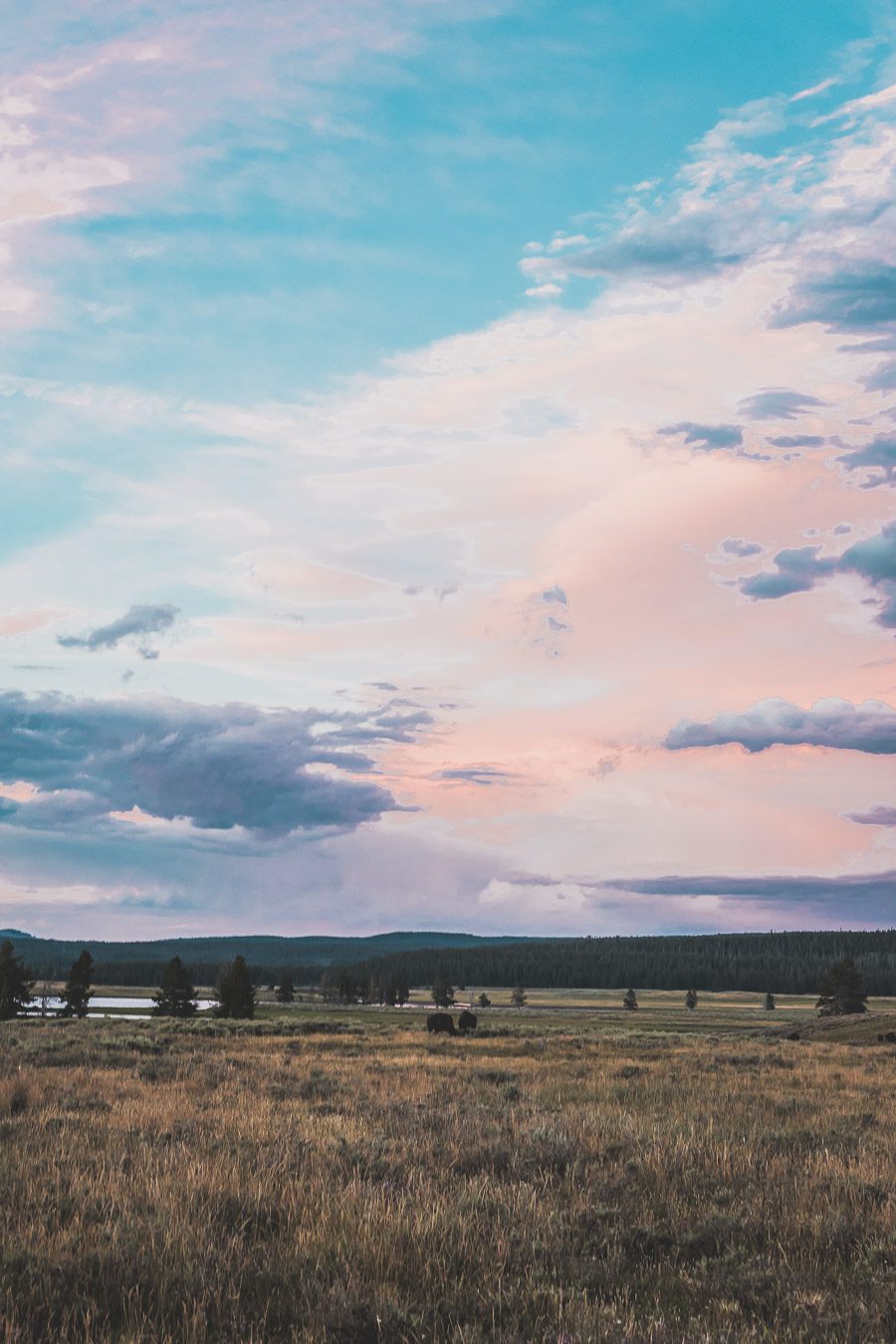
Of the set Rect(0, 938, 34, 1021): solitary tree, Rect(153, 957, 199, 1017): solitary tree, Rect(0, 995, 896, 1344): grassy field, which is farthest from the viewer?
Rect(153, 957, 199, 1017): solitary tree

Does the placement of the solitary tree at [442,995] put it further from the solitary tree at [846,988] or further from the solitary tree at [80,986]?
the solitary tree at [846,988]

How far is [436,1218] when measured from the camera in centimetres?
711

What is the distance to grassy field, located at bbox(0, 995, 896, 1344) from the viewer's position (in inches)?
221

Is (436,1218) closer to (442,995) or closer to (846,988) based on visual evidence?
(846,988)

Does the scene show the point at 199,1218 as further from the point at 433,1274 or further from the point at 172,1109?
the point at 172,1109

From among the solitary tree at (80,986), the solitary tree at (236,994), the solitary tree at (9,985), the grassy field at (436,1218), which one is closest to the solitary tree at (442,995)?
the solitary tree at (80,986)

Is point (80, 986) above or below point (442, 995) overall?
above

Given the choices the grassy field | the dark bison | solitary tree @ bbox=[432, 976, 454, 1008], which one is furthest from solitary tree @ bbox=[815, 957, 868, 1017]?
solitary tree @ bbox=[432, 976, 454, 1008]

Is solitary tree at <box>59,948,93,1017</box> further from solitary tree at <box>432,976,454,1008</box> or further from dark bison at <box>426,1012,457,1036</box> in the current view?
solitary tree at <box>432,976,454,1008</box>

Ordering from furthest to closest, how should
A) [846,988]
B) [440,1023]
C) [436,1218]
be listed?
[846,988] < [440,1023] < [436,1218]

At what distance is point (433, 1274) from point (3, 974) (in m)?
68.1

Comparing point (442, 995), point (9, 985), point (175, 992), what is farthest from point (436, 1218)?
point (442, 995)

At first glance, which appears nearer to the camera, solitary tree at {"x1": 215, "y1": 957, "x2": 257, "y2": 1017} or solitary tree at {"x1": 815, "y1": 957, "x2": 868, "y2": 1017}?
solitary tree at {"x1": 215, "y1": 957, "x2": 257, "y2": 1017}

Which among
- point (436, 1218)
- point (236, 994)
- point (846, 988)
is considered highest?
point (436, 1218)
